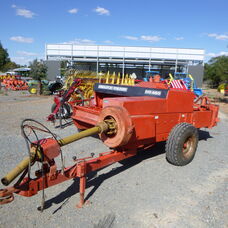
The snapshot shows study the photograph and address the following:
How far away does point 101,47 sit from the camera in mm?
30062

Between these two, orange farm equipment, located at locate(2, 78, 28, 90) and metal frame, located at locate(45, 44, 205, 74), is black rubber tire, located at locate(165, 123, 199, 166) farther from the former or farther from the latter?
metal frame, located at locate(45, 44, 205, 74)

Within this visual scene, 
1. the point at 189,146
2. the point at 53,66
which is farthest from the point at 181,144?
the point at 53,66

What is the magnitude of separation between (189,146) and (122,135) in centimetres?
180

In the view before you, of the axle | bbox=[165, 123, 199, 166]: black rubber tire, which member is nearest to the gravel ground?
bbox=[165, 123, 199, 166]: black rubber tire

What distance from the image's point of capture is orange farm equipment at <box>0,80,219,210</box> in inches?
94.7

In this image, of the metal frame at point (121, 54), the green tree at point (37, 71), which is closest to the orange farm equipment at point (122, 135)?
the green tree at point (37, 71)

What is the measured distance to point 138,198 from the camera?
298 centimetres

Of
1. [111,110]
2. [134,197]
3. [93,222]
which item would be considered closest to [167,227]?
[134,197]

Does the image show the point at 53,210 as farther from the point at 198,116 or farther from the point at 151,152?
the point at 198,116

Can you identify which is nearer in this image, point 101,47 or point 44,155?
point 44,155

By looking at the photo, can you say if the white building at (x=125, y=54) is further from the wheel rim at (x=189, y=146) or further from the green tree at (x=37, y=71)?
the wheel rim at (x=189, y=146)

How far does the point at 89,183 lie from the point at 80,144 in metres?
1.78

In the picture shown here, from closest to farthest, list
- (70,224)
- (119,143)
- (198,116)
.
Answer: (70,224) < (119,143) < (198,116)

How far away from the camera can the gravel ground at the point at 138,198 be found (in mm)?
2537
